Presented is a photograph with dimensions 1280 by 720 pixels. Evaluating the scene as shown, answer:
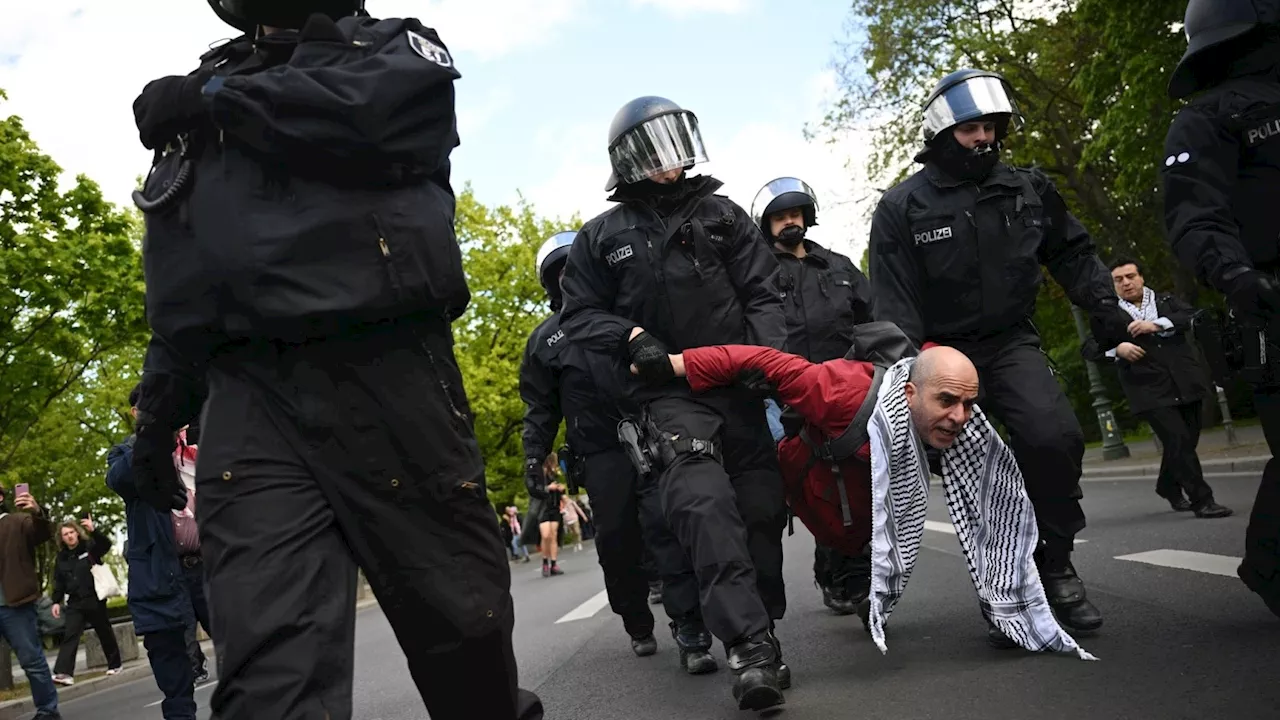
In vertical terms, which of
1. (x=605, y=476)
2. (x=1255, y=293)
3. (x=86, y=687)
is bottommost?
(x=86, y=687)

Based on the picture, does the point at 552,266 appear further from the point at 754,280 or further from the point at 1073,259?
the point at 1073,259

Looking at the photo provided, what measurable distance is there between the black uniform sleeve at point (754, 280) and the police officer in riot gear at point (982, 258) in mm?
429

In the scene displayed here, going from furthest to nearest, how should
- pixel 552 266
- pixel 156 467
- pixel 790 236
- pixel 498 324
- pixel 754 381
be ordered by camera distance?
1. pixel 498 324
2. pixel 552 266
3. pixel 790 236
4. pixel 754 381
5. pixel 156 467

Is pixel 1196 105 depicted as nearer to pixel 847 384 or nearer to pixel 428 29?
pixel 847 384

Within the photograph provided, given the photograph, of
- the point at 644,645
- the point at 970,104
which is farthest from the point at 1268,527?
the point at 644,645

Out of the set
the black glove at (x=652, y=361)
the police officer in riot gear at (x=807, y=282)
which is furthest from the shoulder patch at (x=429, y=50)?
the police officer in riot gear at (x=807, y=282)

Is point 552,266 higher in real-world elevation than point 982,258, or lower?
higher

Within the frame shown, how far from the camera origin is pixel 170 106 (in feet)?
9.40

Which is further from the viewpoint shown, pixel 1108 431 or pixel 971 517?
pixel 1108 431

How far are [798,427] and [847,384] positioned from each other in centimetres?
61

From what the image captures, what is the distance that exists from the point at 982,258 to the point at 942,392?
0.97m

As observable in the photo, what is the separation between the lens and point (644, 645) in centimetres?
728

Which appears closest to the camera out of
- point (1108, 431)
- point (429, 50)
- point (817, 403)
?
point (429, 50)

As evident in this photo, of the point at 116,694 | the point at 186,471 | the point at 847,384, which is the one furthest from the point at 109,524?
the point at 847,384
